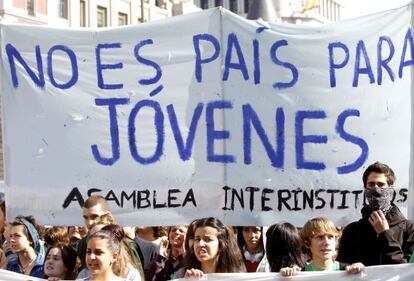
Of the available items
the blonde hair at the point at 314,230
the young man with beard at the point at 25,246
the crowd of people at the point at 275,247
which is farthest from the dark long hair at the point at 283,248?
the young man with beard at the point at 25,246

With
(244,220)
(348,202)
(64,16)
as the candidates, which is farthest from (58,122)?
(64,16)

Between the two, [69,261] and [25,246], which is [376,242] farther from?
[25,246]

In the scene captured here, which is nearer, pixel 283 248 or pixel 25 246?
pixel 283 248

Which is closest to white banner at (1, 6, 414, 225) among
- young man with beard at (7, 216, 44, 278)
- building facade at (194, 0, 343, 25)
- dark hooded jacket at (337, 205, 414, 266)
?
young man with beard at (7, 216, 44, 278)

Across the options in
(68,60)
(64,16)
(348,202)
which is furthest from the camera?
(64,16)

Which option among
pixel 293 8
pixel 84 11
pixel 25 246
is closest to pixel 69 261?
pixel 25 246

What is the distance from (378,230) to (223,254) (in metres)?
0.74

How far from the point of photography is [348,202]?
5129mm

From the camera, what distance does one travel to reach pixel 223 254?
4.53 metres

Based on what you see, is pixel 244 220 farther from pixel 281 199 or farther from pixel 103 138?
pixel 103 138

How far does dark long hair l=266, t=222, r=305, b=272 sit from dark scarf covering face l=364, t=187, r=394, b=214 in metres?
0.46

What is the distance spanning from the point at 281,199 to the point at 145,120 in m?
0.89

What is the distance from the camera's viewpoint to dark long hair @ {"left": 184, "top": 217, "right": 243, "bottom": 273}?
178 inches

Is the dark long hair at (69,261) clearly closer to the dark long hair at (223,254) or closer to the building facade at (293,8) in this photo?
the dark long hair at (223,254)
